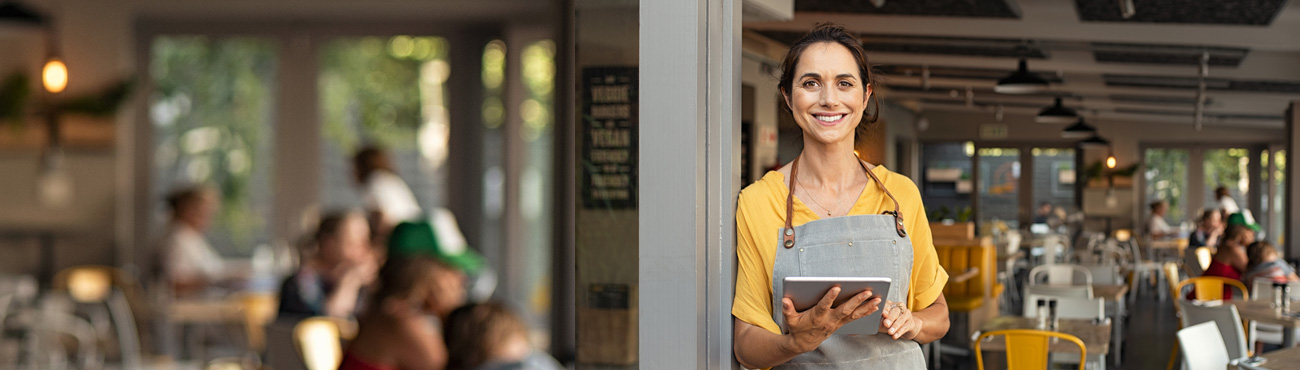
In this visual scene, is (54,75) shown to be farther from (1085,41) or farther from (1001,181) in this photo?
(1001,181)

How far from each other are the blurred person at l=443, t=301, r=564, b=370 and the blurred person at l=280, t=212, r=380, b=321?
1.75m

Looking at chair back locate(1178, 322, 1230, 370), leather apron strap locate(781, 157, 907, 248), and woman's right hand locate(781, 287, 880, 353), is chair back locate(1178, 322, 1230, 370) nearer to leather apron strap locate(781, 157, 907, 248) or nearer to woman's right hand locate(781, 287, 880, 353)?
leather apron strap locate(781, 157, 907, 248)

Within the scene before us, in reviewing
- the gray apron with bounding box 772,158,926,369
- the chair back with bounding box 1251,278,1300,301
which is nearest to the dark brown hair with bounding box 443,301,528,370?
the gray apron with bounding box 772,158,926,369

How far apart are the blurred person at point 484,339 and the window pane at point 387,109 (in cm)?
Result: 450

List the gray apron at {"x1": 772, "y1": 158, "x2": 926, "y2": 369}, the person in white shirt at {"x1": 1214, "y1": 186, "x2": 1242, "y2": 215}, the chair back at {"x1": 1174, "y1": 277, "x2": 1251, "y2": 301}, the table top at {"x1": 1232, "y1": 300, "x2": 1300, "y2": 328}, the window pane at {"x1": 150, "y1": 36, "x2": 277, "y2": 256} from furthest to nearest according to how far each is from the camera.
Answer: the person in white shirt at {"x1": 1214, "y1": 186, "x2": 1242, "y2": 215} < the window pane at {"x1": 150, "y1": 36, "x2": 277, "y2": 256} < the chair back at {"x1": 1174, "y1": 277, "x2": 1251, "y2": 301} < the table top at {"x1": 1232, "y1": 300, "x2": 1300, "y2": 328} < the gray apron at {"x1": 772, "y1": 158, "x2": 926, "y2": 369}

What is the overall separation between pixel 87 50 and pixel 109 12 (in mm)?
365

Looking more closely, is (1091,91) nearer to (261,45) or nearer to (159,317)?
(261,45)

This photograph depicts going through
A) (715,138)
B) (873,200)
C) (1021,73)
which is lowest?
(873,200)

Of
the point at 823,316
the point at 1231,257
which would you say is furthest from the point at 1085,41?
the point at 823,316

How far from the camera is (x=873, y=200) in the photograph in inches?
72.6

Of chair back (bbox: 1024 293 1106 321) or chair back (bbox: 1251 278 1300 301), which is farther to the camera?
chair back (bbox: 1251 278 1300 301)

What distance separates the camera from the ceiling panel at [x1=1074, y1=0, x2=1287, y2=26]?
6.48m

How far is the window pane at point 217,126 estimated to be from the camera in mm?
6797

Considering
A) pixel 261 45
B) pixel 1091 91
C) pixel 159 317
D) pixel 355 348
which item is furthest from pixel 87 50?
pixel 1091 91
